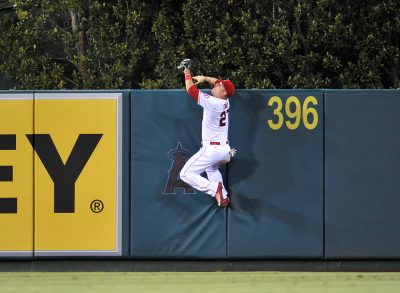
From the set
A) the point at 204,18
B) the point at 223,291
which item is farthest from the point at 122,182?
the point at 204,18

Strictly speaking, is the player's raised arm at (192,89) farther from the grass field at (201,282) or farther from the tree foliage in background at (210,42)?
the tree foliage in background at (210,42)

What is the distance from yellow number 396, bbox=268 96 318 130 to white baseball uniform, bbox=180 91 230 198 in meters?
0.57

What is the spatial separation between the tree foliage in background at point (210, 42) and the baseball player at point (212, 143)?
20.3ft

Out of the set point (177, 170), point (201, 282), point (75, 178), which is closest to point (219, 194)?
point (177, 170)

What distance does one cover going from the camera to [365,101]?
937 centimetres

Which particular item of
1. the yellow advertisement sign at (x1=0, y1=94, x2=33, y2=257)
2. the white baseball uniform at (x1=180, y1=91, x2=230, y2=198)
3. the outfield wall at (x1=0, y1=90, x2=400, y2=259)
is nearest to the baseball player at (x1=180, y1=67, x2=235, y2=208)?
Result: the white baseball uniform at (x1=180, y1=91, x2=230, y2=198)

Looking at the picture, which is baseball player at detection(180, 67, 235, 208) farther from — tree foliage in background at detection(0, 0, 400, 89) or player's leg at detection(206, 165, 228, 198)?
tree foliage in background at detection(0, 0, 400, 89)

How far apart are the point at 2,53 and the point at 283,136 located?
8.91m

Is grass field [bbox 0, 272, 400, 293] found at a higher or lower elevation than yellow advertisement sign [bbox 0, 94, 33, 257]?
lower

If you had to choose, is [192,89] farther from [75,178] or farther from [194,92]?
[75,178]

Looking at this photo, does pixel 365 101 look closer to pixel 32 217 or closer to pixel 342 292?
pixel 342 292

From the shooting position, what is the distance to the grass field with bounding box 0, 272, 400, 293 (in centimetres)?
829

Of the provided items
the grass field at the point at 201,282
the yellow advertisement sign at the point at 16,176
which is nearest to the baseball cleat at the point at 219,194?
the grass field at the point at 201,282

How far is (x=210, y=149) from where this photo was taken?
30.1ft
